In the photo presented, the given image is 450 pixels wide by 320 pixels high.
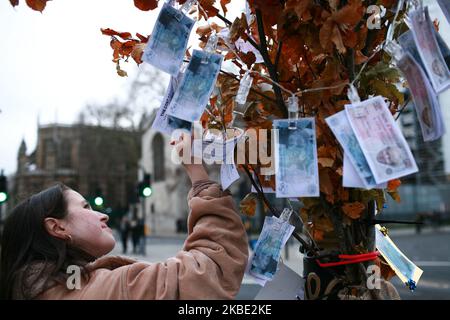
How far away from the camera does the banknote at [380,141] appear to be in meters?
1.33

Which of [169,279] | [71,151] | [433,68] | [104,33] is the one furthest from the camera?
[71,151]

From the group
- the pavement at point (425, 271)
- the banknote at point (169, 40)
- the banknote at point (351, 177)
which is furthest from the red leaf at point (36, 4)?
the pavement at point (425, 271)

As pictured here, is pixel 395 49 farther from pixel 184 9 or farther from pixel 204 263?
pixel 204 263

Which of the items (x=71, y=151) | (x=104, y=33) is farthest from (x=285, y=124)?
(x=71, y=151)

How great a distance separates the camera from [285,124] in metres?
1.48

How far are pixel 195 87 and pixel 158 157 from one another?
145 feet

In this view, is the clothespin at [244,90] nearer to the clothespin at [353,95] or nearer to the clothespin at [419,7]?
the clothespin at [353,95]

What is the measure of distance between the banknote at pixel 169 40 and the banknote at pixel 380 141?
0.61 m

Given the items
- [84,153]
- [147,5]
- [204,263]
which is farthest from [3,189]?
[84,153]

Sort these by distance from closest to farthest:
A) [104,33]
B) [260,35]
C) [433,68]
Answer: [433,68], [260,35], [104,33]

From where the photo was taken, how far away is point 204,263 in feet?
4.95
